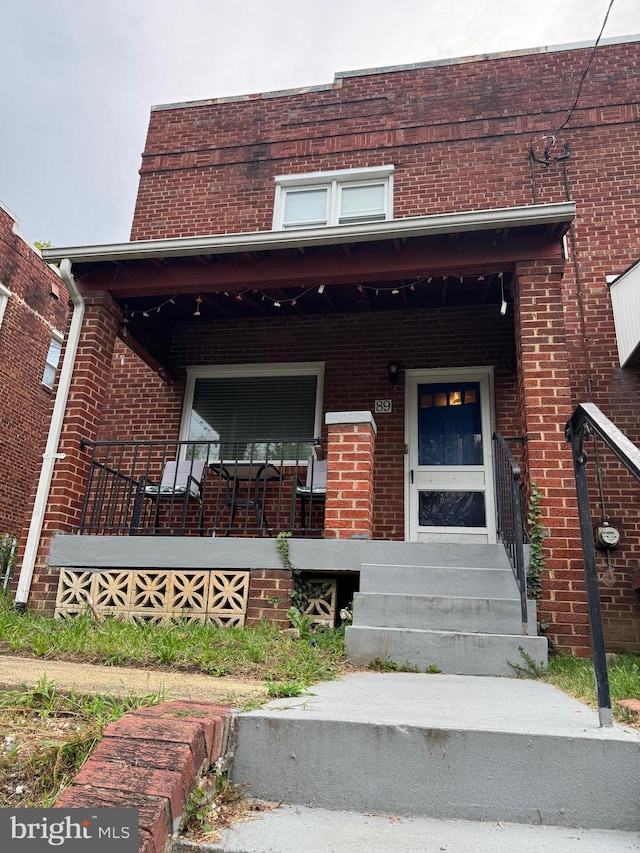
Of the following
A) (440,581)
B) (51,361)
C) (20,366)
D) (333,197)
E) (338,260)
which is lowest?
(440,581)

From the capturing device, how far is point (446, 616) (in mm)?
3963

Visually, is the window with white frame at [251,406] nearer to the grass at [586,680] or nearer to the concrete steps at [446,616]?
the concrete steps at [446,616]

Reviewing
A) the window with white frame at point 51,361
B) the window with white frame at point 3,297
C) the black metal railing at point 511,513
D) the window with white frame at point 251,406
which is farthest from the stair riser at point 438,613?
the window with white frame at point 51,361

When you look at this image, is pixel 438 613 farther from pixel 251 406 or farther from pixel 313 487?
pixel 251 406

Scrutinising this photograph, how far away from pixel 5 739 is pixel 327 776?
3.44ft

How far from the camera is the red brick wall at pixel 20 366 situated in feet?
34.9

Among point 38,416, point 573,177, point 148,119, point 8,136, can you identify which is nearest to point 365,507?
point 573,177

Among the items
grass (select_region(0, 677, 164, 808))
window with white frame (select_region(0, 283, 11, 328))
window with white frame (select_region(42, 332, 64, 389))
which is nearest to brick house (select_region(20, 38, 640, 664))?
grass (select_region(0, 677, 164, 808))

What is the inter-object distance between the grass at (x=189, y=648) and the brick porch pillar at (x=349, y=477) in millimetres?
839

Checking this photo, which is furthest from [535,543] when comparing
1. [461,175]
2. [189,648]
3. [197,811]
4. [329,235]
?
[461,175]

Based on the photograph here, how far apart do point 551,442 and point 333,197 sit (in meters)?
5.03

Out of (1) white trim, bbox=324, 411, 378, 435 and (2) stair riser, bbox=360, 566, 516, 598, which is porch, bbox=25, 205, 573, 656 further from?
(2) stair riser, bbox=360, 566, 516, 598

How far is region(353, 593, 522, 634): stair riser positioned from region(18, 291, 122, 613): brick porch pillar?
284 cm

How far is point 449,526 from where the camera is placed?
651 cm
